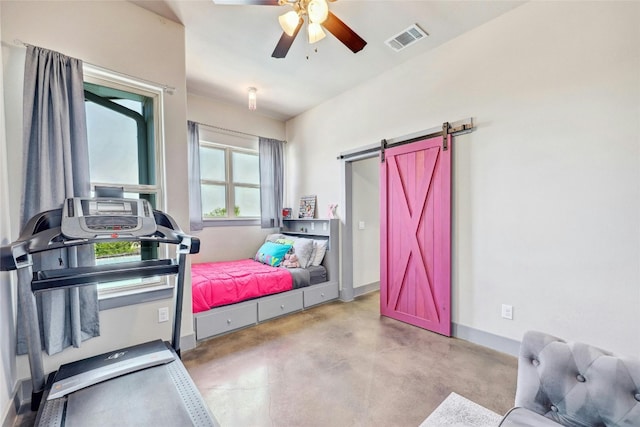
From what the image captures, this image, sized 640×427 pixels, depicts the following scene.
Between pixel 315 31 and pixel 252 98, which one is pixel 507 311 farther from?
pixel 252 98

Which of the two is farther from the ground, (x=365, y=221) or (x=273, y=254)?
(x=365, y=221)

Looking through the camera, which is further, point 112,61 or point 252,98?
point 252,98

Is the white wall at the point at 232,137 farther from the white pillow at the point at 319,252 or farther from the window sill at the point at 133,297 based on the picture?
the window sill at the point at 133,297

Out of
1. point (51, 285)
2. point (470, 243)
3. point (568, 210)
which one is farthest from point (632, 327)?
point (51, 285)

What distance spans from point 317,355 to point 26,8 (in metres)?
3.60

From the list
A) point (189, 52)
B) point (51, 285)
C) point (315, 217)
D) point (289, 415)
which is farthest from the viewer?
point (315, 217)

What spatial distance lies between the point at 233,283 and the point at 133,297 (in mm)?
982

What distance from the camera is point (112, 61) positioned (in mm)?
2277

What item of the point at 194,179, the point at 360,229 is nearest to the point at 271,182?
the point at 194,179

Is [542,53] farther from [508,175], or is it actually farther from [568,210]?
[568,210]

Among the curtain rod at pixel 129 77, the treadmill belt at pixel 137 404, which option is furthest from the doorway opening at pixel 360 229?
the treadmill belt at pixel 137 404

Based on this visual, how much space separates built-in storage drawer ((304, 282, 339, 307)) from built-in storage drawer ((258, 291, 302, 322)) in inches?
5.4

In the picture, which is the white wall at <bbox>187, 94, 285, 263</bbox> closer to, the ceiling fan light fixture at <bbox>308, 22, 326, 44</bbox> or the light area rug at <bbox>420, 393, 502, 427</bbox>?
the ceiling fan light fixture at <bbox>308, 22, 326, 44</bbox>

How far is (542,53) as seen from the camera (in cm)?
229
